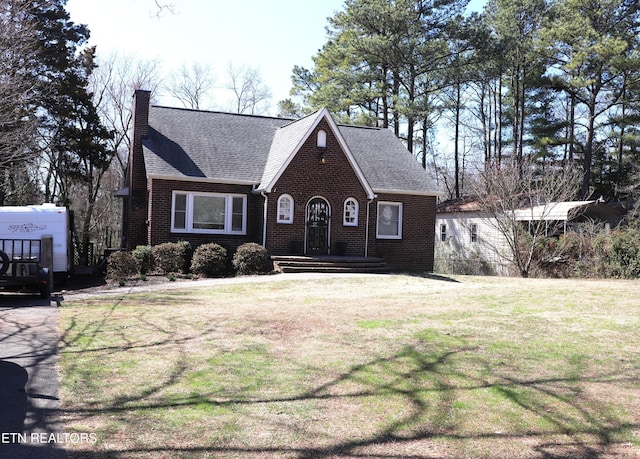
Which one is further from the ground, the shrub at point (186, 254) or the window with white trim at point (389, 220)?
the window with white trim at point (389, 220)

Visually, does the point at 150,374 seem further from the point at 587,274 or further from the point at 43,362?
the point at 587,274

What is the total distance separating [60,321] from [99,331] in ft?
4.59

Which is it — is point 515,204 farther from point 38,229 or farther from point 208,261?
point 38,229

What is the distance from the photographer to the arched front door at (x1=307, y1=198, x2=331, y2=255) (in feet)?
67.3

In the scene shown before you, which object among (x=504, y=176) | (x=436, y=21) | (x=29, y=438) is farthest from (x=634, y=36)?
(x=29, y=438)

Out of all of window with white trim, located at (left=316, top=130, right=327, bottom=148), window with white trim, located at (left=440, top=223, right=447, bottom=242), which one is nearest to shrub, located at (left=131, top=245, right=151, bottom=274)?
window with white trim, located at (left=316, top=130, right=327, bottom=148)

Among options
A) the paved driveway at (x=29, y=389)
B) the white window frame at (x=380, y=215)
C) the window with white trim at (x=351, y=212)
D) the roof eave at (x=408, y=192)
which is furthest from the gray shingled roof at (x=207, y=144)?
the paved driveway at (x=29, y=389)

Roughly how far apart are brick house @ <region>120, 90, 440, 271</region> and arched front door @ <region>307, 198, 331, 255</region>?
0.04m

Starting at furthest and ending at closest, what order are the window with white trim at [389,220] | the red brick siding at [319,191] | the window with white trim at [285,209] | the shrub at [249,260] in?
the window with white trim at [389,220], the window with white trim at [285,209], the red brick siding at [319,191], the shrub at [249,260]

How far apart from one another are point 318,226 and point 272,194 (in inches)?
88.4

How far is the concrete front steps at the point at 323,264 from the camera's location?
Answer: 731 inches

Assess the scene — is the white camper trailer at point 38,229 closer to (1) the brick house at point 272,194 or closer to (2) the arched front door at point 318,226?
(1) the brick house at point 272,194

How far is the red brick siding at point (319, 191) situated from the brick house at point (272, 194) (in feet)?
0.12

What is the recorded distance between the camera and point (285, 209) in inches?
790
